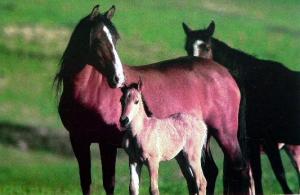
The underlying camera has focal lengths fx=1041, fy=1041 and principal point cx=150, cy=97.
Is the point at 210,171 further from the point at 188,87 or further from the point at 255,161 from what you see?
the point at 188,87

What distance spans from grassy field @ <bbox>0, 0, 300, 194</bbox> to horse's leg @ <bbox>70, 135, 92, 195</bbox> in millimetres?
112

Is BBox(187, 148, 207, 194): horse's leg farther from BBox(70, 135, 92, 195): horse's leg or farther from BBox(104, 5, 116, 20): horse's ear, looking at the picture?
BBox(104, 5, 116, 20): horse's ear

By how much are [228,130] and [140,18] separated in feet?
3.59

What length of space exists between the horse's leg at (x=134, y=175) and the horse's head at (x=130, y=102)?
0.27 meters

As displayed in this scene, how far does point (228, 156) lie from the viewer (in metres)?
7.77

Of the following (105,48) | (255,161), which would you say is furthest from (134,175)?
(255,161)

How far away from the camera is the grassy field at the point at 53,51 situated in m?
7.63

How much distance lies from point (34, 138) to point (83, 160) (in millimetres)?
709

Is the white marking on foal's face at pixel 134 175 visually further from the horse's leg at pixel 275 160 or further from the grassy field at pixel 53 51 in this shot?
the horse's leg at pixel 275 160

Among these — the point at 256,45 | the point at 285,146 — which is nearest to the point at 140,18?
the point at 256,45

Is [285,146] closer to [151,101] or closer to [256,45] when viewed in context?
[256,45]

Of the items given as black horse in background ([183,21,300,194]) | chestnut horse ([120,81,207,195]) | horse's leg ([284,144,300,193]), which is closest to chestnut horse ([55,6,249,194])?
chestnut horse ([120,81,207,195])

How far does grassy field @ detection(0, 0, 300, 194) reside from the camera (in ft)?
25.0

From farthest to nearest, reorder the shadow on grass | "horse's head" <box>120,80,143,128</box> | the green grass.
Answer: the shadow on grass → the green grass → "horse's head" <box>120,80,143,128</box>
